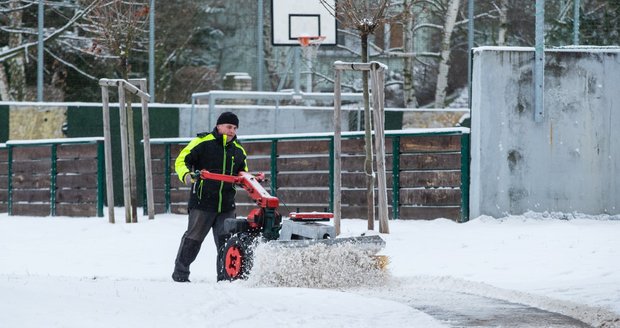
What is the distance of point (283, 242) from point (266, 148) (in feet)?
28.8

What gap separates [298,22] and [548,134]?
41.7 feet

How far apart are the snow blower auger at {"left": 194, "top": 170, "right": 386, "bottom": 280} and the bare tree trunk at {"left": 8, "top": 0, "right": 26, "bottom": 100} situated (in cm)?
2665

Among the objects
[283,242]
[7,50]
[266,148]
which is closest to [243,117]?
[266,148]

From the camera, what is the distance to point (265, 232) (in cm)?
1273

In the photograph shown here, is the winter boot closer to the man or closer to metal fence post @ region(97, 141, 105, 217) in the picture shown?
the man

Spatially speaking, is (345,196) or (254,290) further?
(345,196)

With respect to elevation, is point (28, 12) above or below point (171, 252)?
above

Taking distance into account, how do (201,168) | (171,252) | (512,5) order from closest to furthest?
(201,168) → (171,252) → (512,5)

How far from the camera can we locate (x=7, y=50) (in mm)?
38438

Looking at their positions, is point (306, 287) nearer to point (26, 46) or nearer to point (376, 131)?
point (376, 131)

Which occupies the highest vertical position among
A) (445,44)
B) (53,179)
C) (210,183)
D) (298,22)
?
(298,22)

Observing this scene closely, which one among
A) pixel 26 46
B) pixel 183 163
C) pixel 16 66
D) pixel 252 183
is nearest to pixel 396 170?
pixel 183 163

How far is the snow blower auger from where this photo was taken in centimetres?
1245

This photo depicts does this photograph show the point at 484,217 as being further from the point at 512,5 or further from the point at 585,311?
the point at 512,5
